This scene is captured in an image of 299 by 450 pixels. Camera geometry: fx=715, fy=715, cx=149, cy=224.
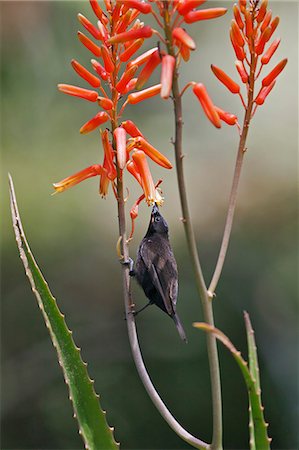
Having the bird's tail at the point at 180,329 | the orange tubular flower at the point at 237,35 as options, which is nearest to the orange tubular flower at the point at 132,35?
the orange tubular flower at the point at 237,35

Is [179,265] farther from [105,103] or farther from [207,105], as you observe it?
[207,105]

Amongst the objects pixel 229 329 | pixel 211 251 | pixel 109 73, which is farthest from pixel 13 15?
pixel 109 73

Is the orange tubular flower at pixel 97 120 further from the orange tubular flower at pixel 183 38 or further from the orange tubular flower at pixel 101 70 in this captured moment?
the orange tubular flower at pixel 183 38

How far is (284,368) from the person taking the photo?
182 inches

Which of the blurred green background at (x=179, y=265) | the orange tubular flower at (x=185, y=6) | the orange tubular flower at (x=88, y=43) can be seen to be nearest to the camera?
the orange tubular flower at (x=185, y=6)

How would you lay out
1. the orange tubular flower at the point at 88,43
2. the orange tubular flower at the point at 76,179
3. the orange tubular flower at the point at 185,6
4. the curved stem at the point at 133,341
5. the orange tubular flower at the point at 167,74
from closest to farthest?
the orange tubular flower at the point at 167,74
the orange tubular flower at the point at 185,6
the curved stem at the point at 133,341
the orange tubular flower at the point at 88,43
the orange tubular flower at the point at 76,179

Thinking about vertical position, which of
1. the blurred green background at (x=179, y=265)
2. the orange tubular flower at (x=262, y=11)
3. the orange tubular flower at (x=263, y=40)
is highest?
the orange tubular flower at (x=262, y=11)

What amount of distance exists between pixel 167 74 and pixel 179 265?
3531 millimetres

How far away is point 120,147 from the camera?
1.50 metres

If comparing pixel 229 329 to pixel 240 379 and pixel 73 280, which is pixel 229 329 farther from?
pixel 73 280

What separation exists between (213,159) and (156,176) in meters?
0.60

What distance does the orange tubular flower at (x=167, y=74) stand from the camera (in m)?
1.22

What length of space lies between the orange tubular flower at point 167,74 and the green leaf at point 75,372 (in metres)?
0.42

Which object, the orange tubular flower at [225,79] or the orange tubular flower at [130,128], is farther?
the orange tubular flower at [130,128]
